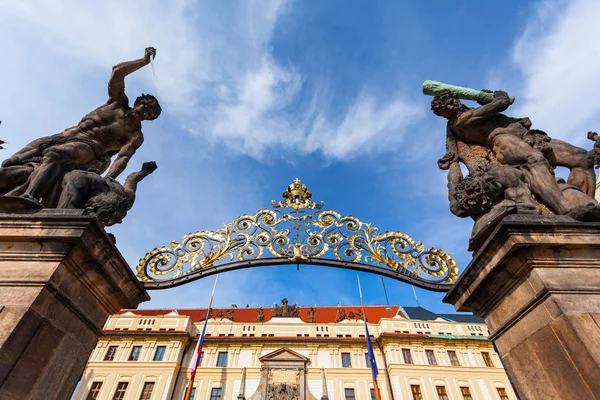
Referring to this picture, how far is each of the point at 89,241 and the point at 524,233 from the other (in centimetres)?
386

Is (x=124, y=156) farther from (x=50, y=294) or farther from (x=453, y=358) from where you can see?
(x=453, y=358)

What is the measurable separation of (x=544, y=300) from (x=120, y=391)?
27245 millimetres

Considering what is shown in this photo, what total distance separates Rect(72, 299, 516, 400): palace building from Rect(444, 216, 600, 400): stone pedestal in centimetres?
2082

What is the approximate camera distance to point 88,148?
4.04 m

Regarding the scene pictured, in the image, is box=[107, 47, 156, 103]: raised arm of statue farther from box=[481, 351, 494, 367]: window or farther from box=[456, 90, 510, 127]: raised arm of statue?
box=[481, 351, 494, 367]: window

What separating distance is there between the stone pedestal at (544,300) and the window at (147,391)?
25561mm

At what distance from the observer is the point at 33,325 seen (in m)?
2.50

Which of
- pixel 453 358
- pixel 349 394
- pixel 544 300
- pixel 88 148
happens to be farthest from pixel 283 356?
pixel 544 300

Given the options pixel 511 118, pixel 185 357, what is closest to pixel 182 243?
pixel 511 118

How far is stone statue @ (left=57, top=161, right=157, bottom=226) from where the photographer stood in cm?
335

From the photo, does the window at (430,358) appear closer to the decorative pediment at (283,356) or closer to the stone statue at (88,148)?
the decorative pediment at (283,356)

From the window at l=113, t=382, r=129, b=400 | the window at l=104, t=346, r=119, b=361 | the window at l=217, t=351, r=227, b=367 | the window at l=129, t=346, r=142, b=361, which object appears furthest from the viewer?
the window at l=217, t=351, r=227, b=367

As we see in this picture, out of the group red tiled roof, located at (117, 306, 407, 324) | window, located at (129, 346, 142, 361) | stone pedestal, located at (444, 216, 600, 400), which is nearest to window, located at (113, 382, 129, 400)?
window, located at (129, 346, 142, 361)

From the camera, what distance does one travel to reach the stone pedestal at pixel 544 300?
7.53ft
